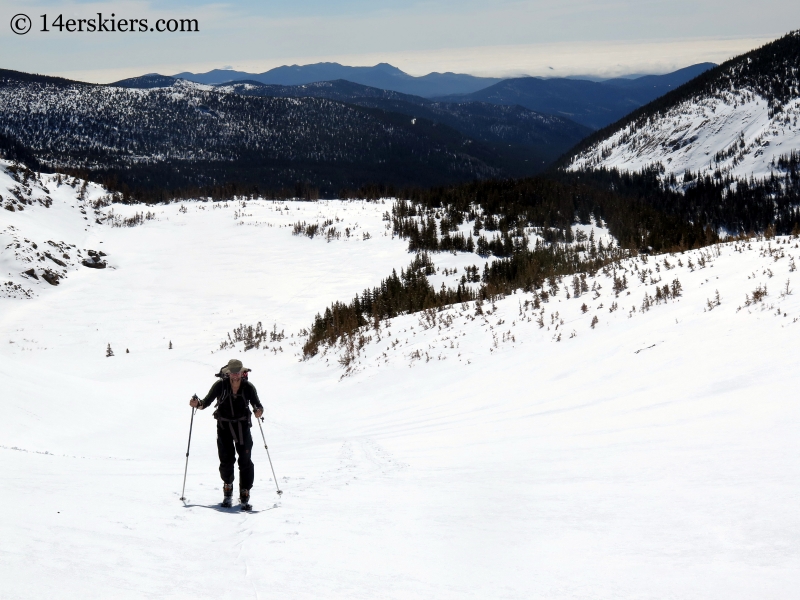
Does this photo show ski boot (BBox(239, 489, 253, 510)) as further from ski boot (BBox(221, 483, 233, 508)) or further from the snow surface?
the snow surface

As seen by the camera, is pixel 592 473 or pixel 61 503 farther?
pixel 592 473

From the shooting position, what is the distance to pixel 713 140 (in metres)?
101

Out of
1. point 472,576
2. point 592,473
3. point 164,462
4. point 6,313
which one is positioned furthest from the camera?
point 6,313

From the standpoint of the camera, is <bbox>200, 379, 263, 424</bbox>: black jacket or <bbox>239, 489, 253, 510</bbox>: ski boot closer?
<bbox>239, 489, 253, 510</bbox>: ski boot

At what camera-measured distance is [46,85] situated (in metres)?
163

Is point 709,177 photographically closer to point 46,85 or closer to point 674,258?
point 674,258

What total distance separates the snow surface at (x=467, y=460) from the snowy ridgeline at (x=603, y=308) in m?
0.08

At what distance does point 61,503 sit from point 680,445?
590cm

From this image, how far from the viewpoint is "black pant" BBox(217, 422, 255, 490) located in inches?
237

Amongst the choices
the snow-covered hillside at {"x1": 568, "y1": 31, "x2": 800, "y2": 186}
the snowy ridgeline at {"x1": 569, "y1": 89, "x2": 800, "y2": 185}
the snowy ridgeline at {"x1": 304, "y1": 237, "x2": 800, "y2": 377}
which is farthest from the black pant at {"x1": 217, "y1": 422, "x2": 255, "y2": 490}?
the snowy ridgeline at {"x1": 569, "y1": 89, "x2": 800, "y2": 185}

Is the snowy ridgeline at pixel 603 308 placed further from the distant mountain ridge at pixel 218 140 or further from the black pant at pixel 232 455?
the distant mountain ridge at pixel 218 140

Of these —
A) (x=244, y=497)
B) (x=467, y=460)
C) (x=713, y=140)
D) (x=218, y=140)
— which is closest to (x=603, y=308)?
(x=467, y=460)

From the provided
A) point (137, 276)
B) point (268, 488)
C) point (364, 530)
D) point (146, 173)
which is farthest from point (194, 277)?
point (146, 173)

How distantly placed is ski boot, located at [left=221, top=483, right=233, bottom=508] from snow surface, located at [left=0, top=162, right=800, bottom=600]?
0.18 m
